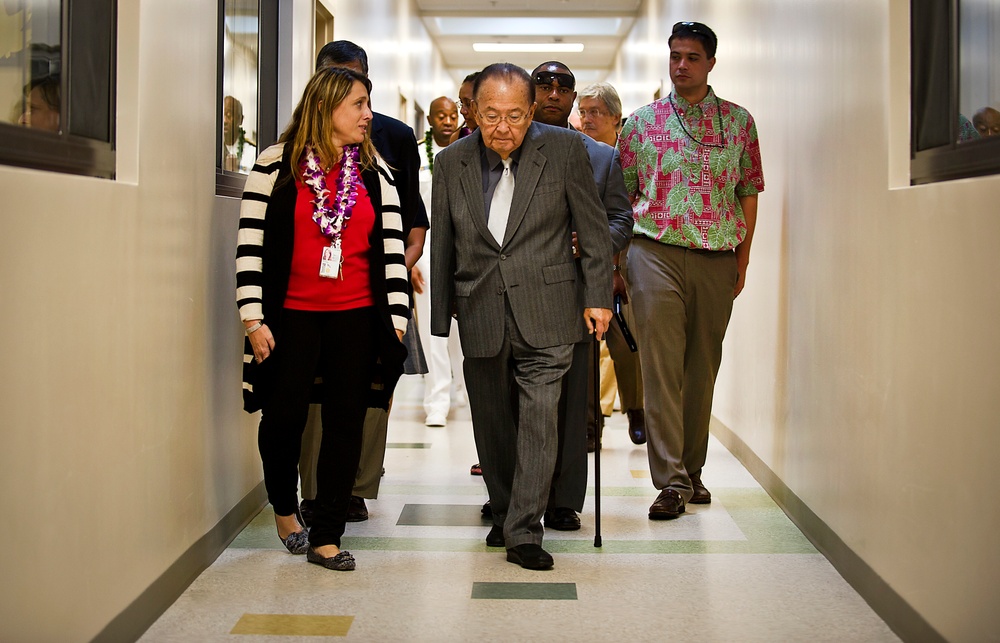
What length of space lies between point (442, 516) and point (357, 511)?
327 millimetres

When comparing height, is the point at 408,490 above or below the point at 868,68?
below

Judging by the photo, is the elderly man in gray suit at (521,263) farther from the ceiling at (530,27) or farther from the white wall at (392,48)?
the ceiling at (530,27)

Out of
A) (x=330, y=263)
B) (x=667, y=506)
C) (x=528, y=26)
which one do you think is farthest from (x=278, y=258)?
(x=528, y=26)

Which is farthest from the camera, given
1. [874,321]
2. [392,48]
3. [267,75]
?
[392,48]

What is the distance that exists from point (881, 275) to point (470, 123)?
8.95 feet

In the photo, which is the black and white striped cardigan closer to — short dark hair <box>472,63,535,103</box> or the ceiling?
Answer: short dark hair <box>472,63,535,103</box>

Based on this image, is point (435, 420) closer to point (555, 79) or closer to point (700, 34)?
point (555, 79)

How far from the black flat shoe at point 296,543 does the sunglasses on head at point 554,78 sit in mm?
2017

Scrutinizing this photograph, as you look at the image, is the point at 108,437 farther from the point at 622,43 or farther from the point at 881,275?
the point at 622,43

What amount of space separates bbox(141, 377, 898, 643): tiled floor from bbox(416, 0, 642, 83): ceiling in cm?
944

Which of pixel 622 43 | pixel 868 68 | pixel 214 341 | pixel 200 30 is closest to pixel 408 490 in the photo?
pixel 214 341

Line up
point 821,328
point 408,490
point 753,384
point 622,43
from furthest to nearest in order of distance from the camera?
point 622,43 → point 753,384 → point 408,490 → point 821,328

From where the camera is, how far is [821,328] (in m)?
3.79

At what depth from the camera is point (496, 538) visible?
3816 mm
